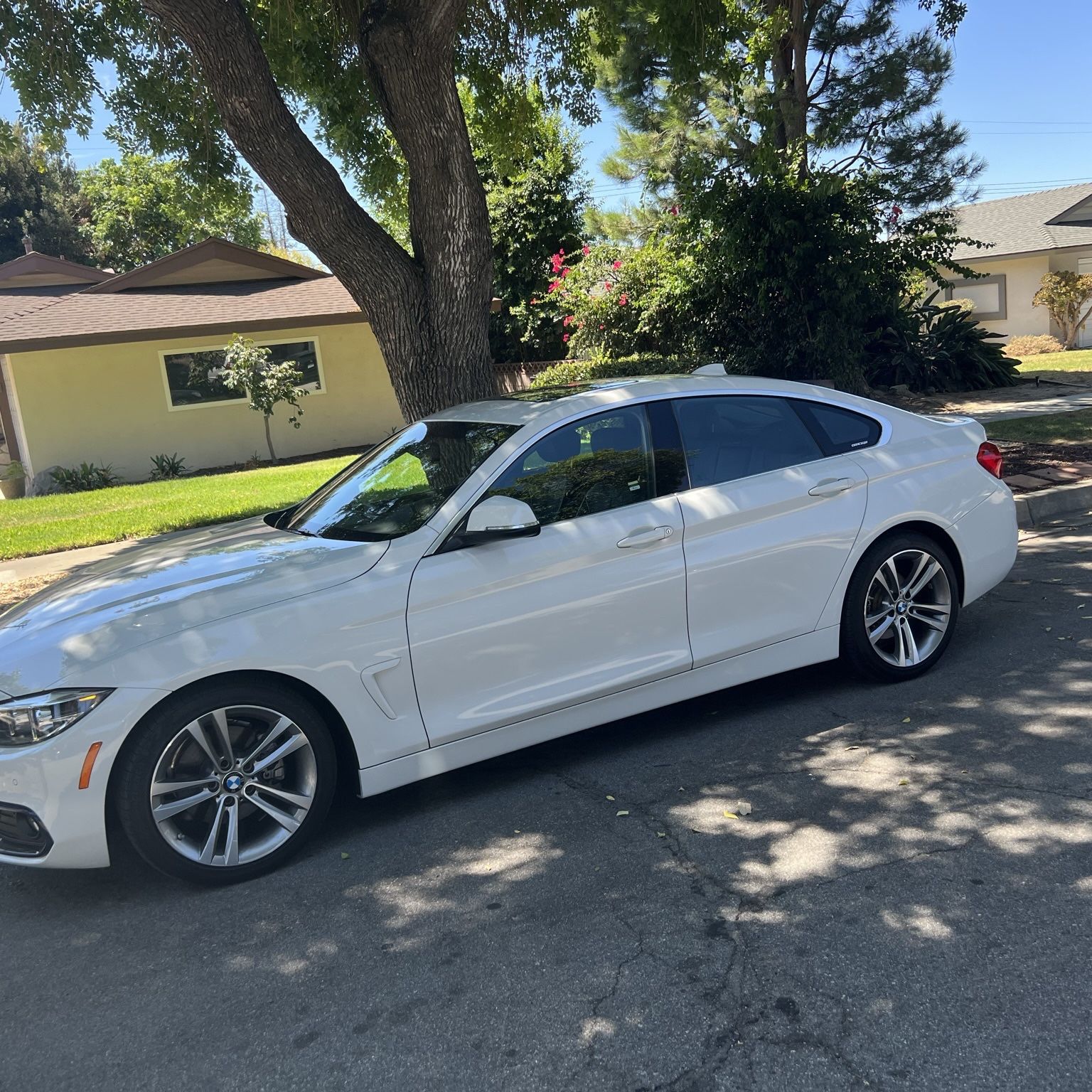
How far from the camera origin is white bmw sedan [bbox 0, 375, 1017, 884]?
140 inches

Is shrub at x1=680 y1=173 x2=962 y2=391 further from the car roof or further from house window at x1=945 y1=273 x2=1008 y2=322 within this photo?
house window at x1=945 y1=273 x2=1008 y2=322

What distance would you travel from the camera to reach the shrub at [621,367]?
1384 cm

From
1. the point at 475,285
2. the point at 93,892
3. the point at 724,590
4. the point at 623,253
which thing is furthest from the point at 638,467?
the point at 623,253

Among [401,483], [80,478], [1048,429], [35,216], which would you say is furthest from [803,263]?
[35,216]

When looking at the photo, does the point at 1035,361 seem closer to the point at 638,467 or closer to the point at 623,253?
the point at 623,253

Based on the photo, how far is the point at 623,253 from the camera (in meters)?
16.5

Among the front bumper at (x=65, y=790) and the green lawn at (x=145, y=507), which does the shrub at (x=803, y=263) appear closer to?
the green lawn at (x=145, y=507)

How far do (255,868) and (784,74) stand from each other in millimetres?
15289

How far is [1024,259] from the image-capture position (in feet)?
96.9

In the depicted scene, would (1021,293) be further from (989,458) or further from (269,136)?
(269,136)

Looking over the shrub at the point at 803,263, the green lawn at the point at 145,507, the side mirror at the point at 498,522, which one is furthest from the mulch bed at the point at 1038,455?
the green lawn at the point at 145,507

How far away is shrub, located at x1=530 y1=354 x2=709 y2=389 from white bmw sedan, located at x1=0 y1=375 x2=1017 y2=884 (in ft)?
25.4

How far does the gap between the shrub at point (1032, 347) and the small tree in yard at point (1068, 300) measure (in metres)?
0.95

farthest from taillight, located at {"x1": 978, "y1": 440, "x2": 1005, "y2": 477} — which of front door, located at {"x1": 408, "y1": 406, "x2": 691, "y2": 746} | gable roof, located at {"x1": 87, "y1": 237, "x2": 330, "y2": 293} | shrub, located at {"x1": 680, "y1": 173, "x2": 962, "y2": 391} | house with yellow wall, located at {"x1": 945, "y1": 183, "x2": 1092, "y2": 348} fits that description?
house with yellow wall, located at {"x1": 945, "y1": 183, "x2": 1092, "y2": 348}
